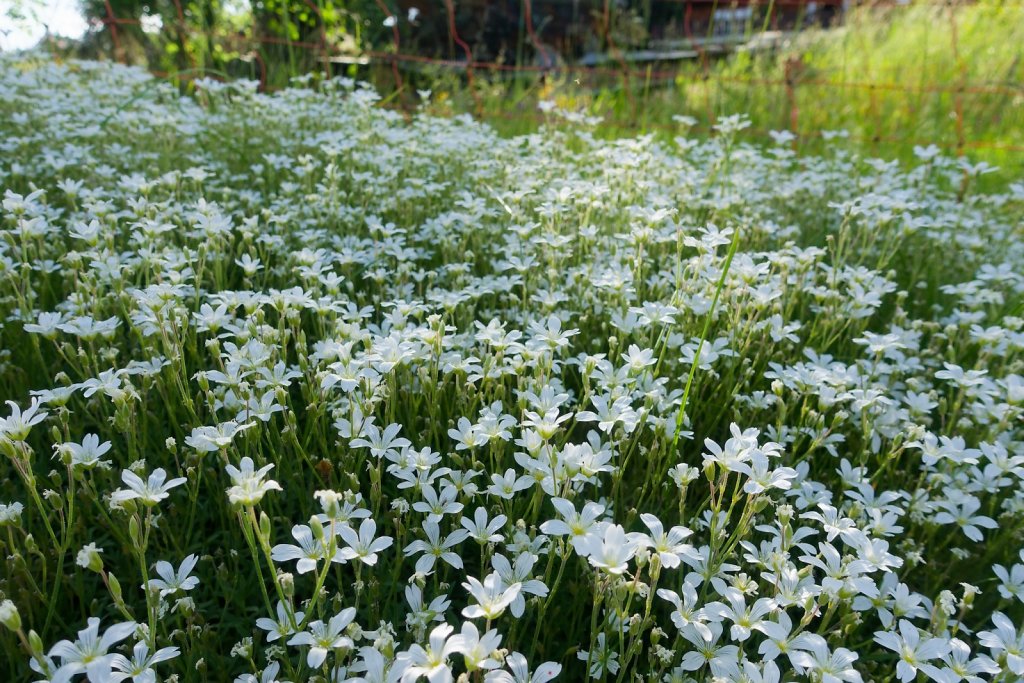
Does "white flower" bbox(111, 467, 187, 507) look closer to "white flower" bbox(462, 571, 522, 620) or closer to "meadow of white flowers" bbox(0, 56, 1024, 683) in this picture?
"meadow of white flowers" bbox(0, 56, 1024, 683)

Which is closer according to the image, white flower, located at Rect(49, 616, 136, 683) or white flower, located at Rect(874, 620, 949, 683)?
white flower, located at Rect(49, 616, 136, 683)

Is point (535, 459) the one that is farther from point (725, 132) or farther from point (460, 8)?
point (460, 8)

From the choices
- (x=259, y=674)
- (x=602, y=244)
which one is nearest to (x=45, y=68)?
(x=602, y=244)

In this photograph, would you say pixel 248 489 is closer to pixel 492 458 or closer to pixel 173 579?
pixel 173 579

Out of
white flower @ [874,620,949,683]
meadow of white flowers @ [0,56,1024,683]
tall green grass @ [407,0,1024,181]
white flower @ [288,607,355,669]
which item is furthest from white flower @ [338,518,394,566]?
tall green grass @ [407,0,1024,181]

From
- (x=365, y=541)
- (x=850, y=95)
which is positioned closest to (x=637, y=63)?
(x=850, y=95)

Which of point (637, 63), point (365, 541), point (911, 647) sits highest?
point (637, 63)

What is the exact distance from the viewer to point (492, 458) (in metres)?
2.07

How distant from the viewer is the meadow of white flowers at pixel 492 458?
156 cm

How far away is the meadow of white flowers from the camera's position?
5.10 ft

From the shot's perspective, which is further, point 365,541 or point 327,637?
point 365,541

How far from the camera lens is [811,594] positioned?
1521 millimetres

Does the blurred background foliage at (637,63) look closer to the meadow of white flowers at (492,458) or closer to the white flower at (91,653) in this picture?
the meadow of white flowers at (492,458)

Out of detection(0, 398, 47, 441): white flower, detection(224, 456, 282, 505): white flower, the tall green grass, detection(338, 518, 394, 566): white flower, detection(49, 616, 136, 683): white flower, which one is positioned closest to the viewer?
detection(49, 616, 136, 683): white flower
